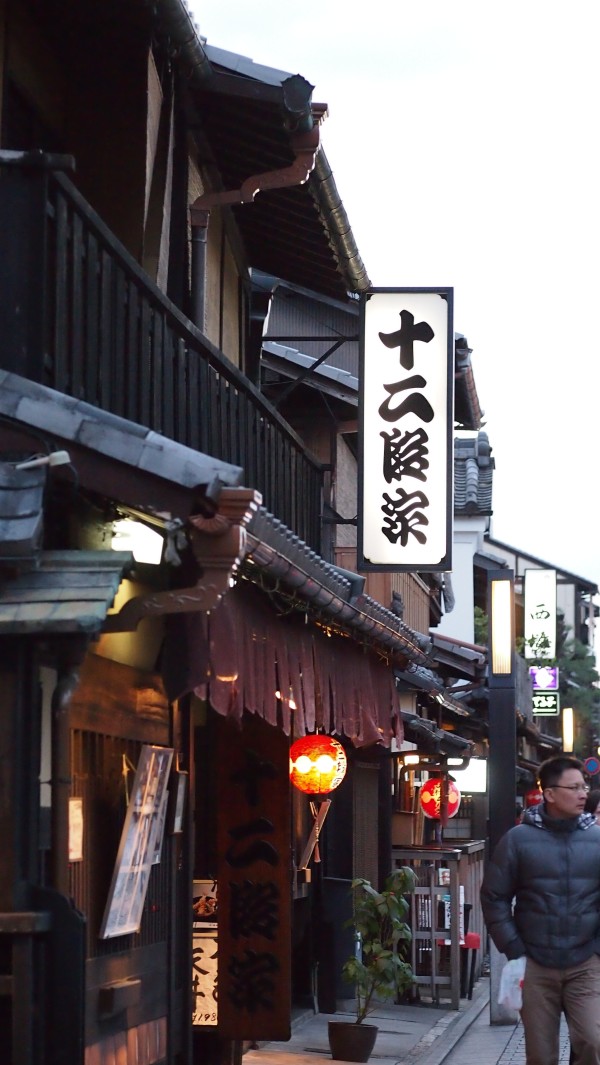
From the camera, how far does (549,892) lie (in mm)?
10016

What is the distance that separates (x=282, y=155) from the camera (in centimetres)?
1366

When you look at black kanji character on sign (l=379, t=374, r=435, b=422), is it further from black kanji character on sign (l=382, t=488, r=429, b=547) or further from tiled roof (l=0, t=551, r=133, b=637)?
tiled roof (l=0, t=551, r=133, b=637)

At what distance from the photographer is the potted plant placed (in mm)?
16750

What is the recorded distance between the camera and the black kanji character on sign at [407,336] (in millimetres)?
16688

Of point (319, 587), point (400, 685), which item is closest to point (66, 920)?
point (319, 587)

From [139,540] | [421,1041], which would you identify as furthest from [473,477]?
[139,540]

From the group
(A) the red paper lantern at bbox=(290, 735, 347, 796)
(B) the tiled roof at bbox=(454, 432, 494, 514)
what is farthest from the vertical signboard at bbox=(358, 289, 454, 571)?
(B) the tiled roof at bbox=(454, 432, 494, 514)

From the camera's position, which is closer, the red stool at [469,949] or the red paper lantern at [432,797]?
the red stool at [469,949]

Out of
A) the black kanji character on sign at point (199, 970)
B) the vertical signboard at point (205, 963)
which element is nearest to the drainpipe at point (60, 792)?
the vertical signboard at point (205, 963)

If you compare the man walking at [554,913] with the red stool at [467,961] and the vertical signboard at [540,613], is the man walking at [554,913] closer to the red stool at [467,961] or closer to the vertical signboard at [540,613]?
the red stool at [467,961]

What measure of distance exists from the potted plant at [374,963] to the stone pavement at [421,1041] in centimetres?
34

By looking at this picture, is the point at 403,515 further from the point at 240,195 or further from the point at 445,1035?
the point at 445,1035

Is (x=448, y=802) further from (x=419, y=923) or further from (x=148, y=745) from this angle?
(x=148, y=745)

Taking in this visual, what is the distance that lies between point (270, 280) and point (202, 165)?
399 centimetres
